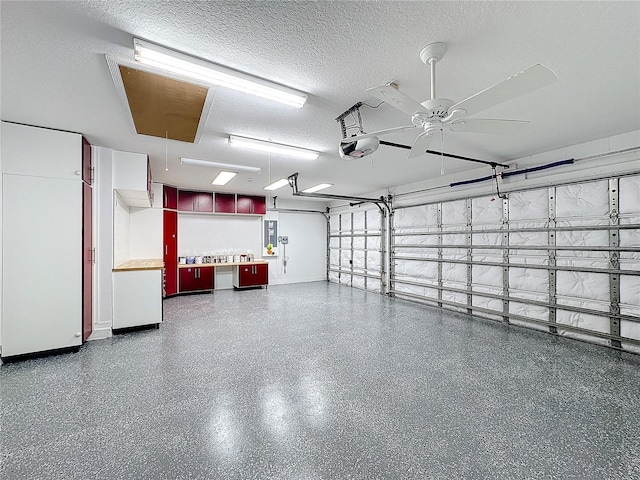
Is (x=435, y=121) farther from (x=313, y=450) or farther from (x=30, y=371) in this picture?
(x=30, y=371)

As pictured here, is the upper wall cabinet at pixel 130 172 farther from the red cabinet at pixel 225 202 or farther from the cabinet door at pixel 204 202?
the red cabinet at pixel 225 202

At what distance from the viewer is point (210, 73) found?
1.98 m

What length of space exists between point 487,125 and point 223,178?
488 centimetres

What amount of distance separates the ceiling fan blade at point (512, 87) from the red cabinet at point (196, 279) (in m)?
6.60

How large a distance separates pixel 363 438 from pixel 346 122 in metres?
2.83

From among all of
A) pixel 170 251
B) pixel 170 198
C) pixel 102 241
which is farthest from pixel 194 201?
pixel 102 241

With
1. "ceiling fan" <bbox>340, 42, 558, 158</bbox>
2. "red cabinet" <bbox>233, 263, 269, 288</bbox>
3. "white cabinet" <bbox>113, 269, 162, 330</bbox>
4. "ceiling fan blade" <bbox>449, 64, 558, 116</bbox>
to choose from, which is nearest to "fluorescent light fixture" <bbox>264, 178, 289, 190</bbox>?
"red cabinet" <bbox>233, 263, 269, 288</bbox>

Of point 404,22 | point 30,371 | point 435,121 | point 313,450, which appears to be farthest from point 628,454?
point 30,371

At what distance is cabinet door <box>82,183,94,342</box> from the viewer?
332 centimetres

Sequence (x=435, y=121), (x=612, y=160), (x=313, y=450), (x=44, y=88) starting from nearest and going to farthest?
(x=313, y=450) → (x=435, y=121) → (x=44, y=88) → (x=612, y=160)

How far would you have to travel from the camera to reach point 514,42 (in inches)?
69.4

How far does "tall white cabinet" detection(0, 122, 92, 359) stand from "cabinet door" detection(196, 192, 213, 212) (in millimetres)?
3722

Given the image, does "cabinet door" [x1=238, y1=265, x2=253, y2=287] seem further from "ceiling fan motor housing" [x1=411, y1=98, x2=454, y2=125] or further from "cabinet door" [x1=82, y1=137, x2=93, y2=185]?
"ceiling fan motor housing" [x1=411, y1=98, x2=454, y2=125]

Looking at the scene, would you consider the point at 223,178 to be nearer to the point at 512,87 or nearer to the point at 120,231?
the point at 120,231
